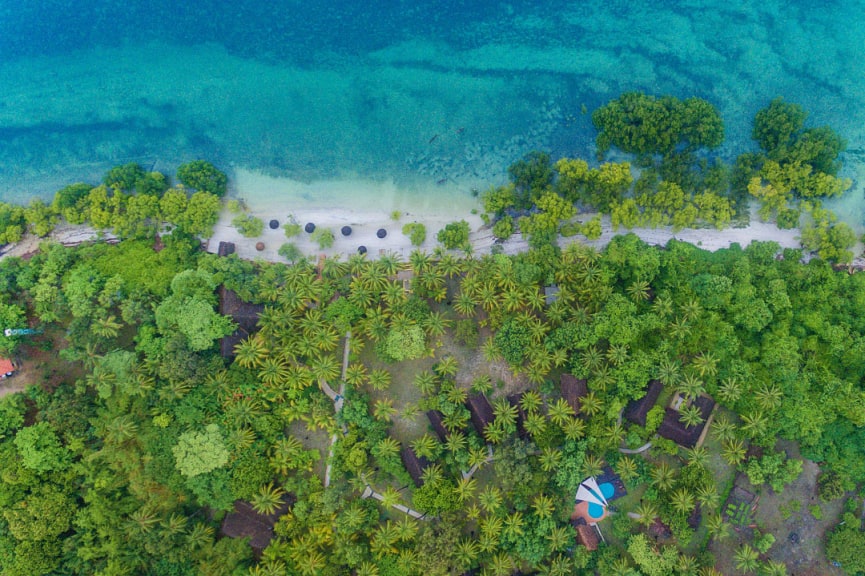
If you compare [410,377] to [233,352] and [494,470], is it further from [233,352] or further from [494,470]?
[233,352]

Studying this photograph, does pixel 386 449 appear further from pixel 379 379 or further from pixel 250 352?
pixel 250 352

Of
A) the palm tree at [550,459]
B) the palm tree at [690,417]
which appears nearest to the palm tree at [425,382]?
the palm tree at [550,459]

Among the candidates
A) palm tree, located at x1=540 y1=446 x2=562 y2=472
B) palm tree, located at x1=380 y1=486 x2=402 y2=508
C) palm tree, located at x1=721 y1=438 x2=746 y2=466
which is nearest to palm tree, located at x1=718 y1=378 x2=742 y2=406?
palm tree, located at x1=721 y1=438 x2=746 y2=466

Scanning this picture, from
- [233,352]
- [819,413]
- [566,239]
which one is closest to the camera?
[819,413]

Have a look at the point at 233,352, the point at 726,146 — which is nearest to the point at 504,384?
the point at 233,352

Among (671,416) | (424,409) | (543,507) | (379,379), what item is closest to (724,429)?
(671,416)

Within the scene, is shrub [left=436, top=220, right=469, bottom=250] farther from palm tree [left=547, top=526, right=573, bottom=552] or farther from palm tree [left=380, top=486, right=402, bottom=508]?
palm tree [left=547, top=526, right=573, bottom=552]
